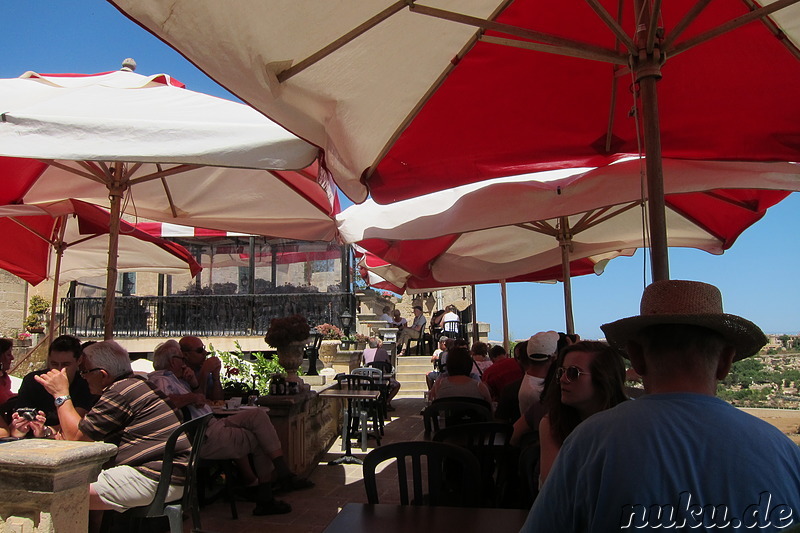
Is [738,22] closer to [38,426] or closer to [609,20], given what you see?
[609,20]

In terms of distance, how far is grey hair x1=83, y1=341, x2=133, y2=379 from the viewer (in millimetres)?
3248

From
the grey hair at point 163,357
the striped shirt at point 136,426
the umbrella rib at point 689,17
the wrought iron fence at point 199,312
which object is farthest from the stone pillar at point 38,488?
the wrought iron fence at point 199,312

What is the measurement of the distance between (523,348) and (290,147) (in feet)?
8.75

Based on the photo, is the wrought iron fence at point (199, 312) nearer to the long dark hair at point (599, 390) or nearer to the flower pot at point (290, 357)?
the flower pot at point (290, 357)

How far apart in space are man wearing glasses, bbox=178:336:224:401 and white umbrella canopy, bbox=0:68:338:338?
1.23 metres

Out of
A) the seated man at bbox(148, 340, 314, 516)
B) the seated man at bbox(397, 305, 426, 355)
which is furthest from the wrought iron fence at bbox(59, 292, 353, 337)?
the seated man at bbox(148, 340, 314, 516)

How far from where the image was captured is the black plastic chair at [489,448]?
3.39 metres

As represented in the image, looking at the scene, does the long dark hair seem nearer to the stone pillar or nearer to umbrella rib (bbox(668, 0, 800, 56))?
umbrella rib (bbox(668, 0, 800, 56))

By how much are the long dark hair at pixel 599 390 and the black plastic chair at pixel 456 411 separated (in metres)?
1.93

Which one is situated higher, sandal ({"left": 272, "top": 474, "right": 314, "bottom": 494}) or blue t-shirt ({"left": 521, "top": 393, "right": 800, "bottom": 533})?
blue t-shirt ({"left": 521, "top": 393, "right": 800, "bottom": 533})

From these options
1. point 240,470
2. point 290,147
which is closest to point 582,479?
point 290,147

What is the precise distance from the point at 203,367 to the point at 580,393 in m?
4.36

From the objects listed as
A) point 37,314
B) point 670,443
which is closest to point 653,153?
point 670,443

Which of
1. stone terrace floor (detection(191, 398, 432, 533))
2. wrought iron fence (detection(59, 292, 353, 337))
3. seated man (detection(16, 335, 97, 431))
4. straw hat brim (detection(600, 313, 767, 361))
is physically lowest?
stone terrace floor (detection(191, 398, 432, 533))
